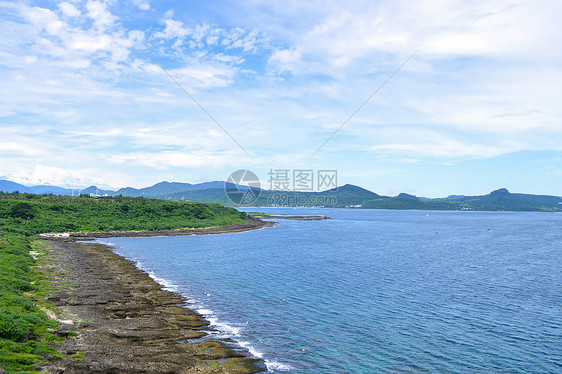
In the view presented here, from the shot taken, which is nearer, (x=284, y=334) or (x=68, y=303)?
(x=284, y=334)

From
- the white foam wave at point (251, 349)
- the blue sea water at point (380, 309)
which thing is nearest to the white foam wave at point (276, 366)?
the blue sea water at point (380, 309)

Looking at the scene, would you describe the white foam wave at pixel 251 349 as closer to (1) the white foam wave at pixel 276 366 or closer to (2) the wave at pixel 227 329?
(2) the wave at pixel 227 329

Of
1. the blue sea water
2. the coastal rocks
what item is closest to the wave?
the blue sea water

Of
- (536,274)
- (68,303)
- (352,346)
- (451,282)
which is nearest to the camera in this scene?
(352,346)

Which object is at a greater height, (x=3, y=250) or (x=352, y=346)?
(x=3, y=250)

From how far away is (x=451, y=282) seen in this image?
46.1 metres

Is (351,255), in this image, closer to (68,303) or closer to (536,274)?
(536,274)

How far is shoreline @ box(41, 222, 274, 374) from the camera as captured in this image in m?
20.1

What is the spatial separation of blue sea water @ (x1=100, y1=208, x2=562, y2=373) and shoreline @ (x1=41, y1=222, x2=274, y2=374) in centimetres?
203

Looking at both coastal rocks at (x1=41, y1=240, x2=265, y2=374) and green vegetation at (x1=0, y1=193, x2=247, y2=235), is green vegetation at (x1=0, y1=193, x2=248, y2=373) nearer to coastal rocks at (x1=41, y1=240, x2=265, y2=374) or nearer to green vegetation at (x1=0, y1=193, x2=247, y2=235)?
green vegetation at (x1=0, y1=193, x2=247, y2=235)

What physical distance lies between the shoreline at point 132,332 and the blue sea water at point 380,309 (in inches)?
80.0

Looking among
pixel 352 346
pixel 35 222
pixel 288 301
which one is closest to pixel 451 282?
pixel 288 301

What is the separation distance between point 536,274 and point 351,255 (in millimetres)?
29877

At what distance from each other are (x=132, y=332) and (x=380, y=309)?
843 inches
